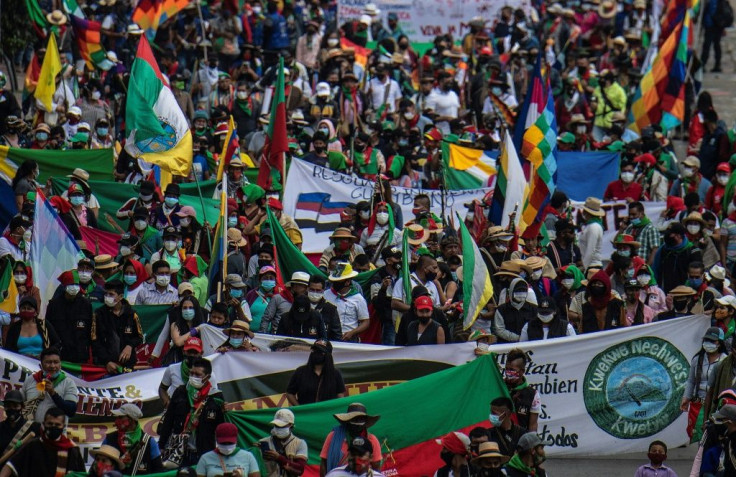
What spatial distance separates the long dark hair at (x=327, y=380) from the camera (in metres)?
17.1

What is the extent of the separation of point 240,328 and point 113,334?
172 centimetres

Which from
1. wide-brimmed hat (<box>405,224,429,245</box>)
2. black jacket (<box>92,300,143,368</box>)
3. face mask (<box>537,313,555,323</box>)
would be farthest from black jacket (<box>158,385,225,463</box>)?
wide-brimmed hat (<box>405,224,429,245</box>)

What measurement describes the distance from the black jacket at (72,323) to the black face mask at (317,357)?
9.19 ft

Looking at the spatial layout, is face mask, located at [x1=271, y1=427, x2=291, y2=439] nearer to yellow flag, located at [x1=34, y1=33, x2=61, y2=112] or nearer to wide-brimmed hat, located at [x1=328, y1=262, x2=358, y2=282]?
wide-brimmed hat, located at [x1=328, y1=262, x2=358, y2=282]

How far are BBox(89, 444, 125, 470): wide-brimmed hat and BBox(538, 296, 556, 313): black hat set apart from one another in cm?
500

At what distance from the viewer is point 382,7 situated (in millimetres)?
34375

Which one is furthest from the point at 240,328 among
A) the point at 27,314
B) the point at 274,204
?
the point at 274,204

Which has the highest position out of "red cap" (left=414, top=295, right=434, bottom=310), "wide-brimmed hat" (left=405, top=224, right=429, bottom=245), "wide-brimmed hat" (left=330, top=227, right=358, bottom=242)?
"red cap" (left=414, top=295, right=434, bottom=310)

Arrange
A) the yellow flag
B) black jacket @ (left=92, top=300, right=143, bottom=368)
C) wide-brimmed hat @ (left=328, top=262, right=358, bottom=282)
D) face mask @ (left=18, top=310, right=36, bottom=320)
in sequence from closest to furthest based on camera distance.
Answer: face mask @ (left=18, top=310, right=36, bottom=320) < black jacket @ (left=92, top=300, right=143, bottom=368) < wide-brimmed hat @ (left=328, top=262, right=358, bottom=282) < the yellow flag

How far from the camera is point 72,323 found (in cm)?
1900

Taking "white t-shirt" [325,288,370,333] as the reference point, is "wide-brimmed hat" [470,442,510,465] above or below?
above

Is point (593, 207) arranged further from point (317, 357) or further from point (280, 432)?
point (280, 432)

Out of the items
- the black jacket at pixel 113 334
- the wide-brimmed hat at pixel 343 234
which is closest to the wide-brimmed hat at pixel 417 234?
the wide-brimmed hat at pixel 343 234

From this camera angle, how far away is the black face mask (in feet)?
56.2
